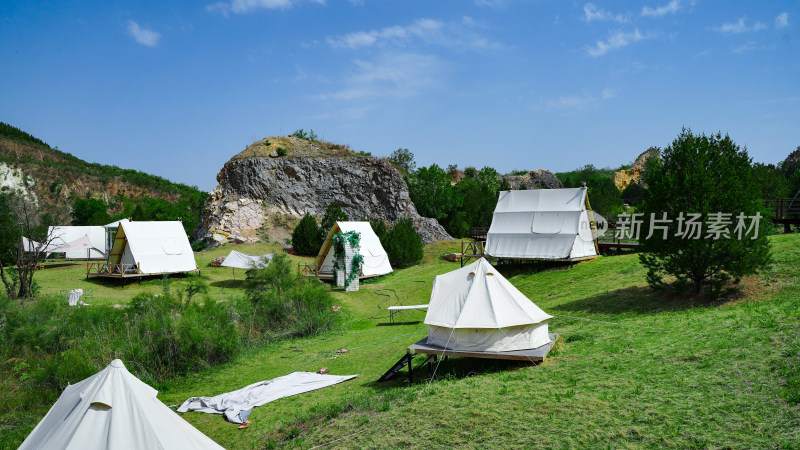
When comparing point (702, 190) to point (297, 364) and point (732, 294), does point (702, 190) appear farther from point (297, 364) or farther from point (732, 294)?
point (297, 364)

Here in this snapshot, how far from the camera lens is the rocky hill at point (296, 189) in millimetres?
45594

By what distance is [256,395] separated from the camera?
1091 cm

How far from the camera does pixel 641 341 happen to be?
10.6 meters

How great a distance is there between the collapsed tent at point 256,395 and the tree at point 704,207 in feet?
30.2

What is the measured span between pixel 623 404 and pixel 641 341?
12.2 feet

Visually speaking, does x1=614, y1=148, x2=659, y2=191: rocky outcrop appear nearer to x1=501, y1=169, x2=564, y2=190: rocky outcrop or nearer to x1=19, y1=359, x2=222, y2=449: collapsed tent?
x1=501, y1=169, x2=564, y2=190: rocky outcrop

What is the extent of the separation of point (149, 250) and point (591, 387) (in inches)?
991

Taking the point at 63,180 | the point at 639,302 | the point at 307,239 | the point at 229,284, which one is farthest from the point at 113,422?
the point at 63,180

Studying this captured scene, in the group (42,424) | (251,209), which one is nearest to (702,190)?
(42,424)

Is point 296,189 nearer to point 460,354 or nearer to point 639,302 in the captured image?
point 639,302

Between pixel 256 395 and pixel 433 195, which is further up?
pixel 433 195

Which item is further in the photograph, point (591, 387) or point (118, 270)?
point (118, 270)

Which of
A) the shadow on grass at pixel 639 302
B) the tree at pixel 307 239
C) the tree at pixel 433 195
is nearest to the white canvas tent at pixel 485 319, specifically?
the shadow on grass at pixel 639 302

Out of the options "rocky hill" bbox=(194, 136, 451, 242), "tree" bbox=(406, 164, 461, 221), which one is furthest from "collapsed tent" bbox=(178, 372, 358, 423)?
"tree" bbox=(406, 164, 461, 221)
